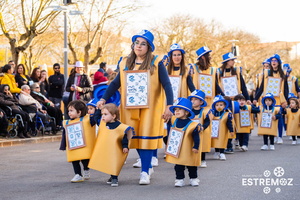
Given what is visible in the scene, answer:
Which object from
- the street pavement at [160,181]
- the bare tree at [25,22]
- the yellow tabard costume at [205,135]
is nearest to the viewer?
the street pavement at [160,181]

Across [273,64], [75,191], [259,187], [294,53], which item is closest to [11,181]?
[75,191]

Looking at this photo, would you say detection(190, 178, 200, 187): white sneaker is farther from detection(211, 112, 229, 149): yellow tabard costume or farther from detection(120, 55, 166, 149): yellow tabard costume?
detection(211, 112, 229, 149): yellow tabard costume

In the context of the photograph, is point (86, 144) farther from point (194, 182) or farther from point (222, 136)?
point (222, 136)

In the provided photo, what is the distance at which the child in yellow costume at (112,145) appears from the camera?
8.25m

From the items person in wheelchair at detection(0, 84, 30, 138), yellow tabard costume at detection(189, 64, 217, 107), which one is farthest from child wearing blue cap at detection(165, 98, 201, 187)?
person in wheelchair at detection(0, 84, 30, 138)

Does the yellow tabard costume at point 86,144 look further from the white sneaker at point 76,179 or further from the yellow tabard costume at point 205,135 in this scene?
the yellow tabard costume at point 205,135

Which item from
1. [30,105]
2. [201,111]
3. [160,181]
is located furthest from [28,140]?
[160,181]

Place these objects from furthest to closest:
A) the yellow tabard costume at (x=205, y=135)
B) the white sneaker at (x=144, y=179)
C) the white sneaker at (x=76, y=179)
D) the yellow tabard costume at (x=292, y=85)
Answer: the yellow tabard costume at (x=292, y=85) → the yellow tabard costume at (x=205, y=135) → the white sneaker at (x=76, y=179) → the white sneaker at (x=144, y=179)

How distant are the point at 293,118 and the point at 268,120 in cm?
232

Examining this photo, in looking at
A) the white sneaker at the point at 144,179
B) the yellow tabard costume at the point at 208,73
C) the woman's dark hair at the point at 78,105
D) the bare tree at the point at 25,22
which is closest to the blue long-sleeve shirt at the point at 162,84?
the woman's dark hair at the point at 78,105

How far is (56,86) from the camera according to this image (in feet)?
62.2

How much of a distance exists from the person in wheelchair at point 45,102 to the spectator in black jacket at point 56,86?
0.86 m

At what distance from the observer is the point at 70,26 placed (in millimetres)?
40062

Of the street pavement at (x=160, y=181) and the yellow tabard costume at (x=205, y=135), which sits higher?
the yellow tabard costume at (x=205, y=135)
